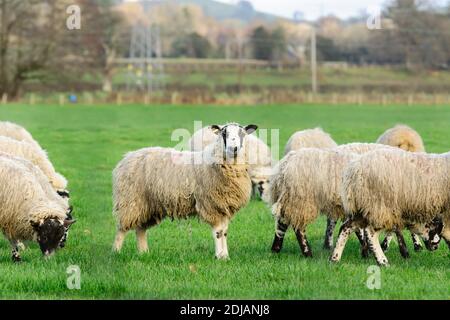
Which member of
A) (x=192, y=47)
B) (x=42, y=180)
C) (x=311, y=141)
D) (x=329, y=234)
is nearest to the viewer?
(x=42, y=180)

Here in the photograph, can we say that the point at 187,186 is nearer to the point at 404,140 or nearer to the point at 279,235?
the point at 279,235

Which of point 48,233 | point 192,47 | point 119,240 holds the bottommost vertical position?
point 119,240

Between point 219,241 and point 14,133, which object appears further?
point 14,133

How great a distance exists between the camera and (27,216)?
1023 centimetres

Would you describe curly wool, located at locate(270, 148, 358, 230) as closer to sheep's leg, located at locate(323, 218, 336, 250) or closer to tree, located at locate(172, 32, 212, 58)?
sheep's leg, located at locate(323, 218, 336, 250)

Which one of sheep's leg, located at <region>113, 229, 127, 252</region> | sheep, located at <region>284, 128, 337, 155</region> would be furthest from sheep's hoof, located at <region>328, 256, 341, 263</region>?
sheep, located at <region>284, 128, 337, 155</region>

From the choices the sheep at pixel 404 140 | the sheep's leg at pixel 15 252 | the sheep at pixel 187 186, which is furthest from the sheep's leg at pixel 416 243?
the sheep's leg at pixel 15 252

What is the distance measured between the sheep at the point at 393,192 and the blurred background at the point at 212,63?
3765cm

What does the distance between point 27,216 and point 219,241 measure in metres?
2.20

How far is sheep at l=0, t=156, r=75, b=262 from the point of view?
33.4 ft

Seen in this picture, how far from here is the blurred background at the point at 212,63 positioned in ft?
213

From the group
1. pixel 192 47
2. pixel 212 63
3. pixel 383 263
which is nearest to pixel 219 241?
pixel 383 263

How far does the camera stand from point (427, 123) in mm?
38688
